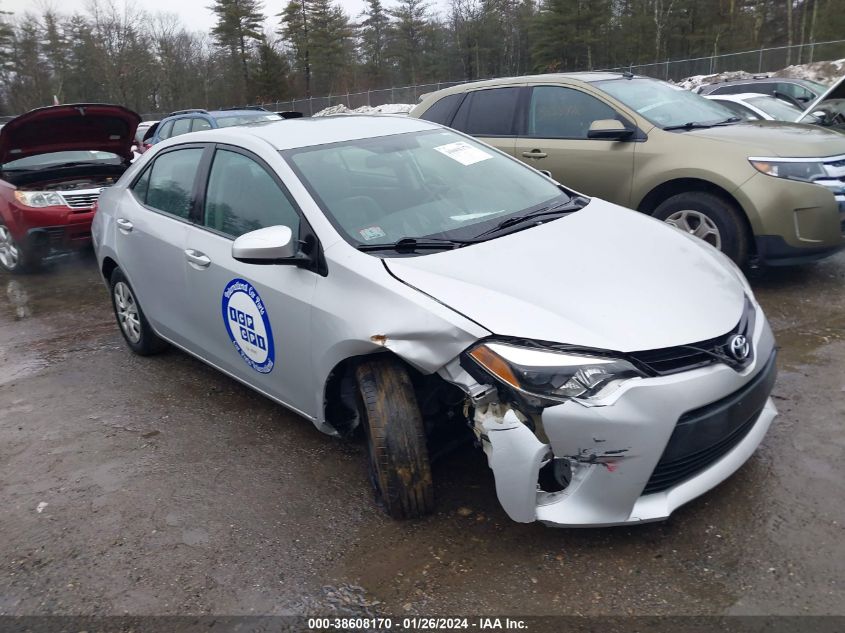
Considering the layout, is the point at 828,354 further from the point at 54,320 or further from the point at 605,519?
the point at 54,320

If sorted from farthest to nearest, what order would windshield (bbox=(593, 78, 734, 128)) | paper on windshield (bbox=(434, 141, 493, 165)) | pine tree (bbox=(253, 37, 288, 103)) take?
pine tree (bbox=(253, 37, 288, 103)) < windshield (bbox=(593, 78, 734, 128)) < paper on windshield (bbox=(434, 141, 493, 165))

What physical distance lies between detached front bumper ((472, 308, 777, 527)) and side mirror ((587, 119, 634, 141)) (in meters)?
3.42

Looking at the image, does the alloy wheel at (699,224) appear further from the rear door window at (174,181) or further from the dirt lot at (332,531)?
the rear door window at (174,181)

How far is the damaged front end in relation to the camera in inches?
90.4

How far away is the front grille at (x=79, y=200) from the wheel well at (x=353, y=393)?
5.95 metres

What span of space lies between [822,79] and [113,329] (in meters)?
27.4

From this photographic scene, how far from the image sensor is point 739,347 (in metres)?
2.53

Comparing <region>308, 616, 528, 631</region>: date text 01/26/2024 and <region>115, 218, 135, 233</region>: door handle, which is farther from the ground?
<region>115, 218, 135, 233</region>: door handle

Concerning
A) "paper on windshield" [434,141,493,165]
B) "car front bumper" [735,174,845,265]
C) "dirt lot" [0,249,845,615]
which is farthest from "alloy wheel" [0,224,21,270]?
"car front bumper" [735,174,845,265]

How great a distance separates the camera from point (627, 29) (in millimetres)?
39812

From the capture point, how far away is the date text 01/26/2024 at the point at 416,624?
2.29 m

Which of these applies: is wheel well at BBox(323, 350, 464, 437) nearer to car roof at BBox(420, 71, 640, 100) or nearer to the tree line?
car roof at BBox(420, 71, 640, 100)

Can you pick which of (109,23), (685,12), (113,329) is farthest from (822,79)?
(109,23)

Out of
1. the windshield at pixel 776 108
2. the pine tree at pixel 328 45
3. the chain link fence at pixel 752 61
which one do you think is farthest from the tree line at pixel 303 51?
the windshield at pixel 776 108
